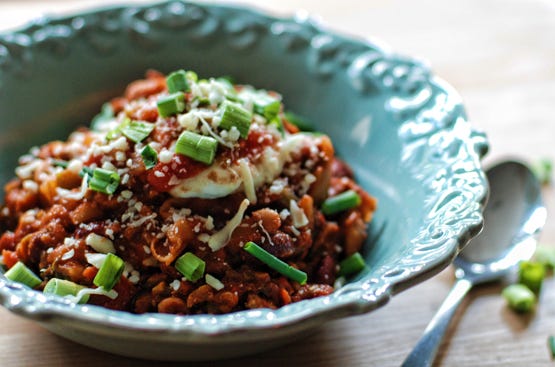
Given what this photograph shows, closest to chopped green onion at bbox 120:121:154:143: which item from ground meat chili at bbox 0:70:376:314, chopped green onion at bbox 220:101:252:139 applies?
ground meat chili at bbox 0:70:376:314

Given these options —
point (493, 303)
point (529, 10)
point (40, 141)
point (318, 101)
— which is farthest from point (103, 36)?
point (529, 10)

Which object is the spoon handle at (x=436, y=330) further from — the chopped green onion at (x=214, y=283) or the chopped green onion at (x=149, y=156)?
the chopped green onion at (x=149, y=156)

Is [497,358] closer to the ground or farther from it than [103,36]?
closer to the ground

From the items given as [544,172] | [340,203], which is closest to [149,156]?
[340,203]

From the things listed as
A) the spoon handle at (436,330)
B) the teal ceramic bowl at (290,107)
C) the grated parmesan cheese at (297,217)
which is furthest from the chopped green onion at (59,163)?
the spoon handle at (436,330)

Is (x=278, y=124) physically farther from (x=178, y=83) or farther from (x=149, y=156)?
(x=149, y=156)

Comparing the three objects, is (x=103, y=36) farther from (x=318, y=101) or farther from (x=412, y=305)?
(x=412, y=305)
